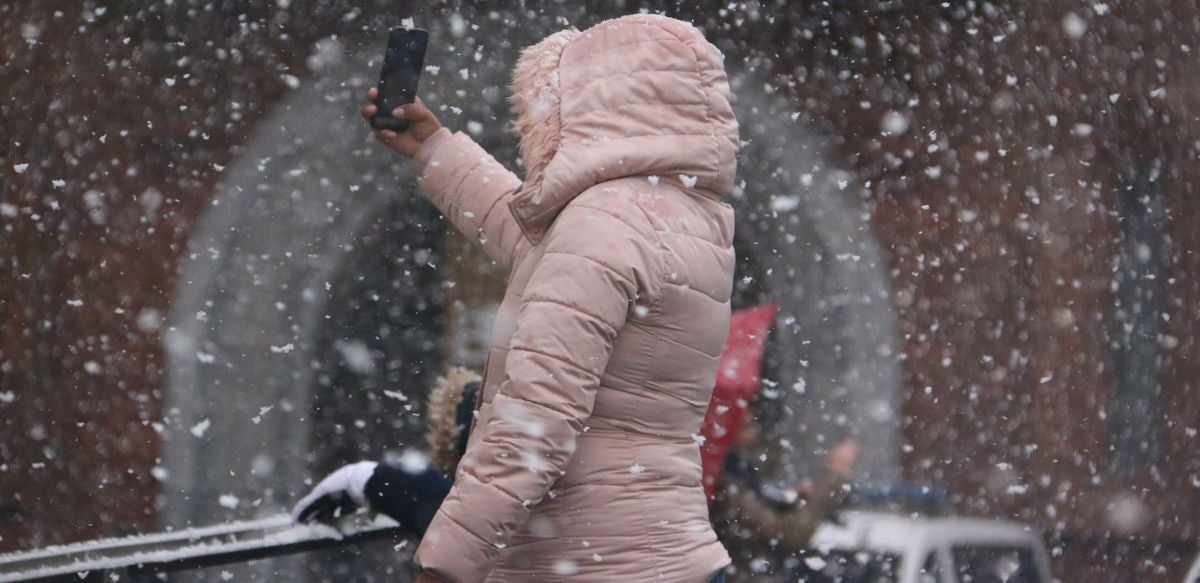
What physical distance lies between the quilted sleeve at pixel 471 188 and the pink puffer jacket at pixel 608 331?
0.39 meters

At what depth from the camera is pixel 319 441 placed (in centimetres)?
481

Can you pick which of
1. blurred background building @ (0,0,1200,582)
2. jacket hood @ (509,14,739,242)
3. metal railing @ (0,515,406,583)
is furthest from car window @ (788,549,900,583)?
jacket hood @ (509,14,739,242)

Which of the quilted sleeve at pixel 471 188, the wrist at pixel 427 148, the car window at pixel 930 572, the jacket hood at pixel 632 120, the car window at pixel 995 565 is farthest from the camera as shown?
the car window at pixel 995 565

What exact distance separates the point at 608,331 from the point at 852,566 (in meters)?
2.61

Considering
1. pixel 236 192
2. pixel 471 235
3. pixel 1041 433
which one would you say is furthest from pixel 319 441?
pixel 1041 433

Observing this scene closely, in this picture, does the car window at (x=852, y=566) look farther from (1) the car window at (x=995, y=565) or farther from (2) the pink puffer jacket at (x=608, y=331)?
(2) the pink puffer jacket at (x=608, y=331)

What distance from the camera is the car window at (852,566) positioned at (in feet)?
12.6

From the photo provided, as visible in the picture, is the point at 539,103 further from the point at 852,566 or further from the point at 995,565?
the point at 995,565

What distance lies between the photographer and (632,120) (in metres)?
1.81

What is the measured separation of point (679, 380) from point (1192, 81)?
375 cm

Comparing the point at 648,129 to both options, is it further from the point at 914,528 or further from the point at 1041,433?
the point at 1041,433

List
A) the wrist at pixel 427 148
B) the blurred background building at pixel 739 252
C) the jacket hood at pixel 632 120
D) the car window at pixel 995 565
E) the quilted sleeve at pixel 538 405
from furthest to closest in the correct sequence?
1. the blurred background building at pixel 739 252
2. the car window at pixel 995 565
3. the wrist at pixel 427 148
4. the jacket hood at pixel 632 120
5. the quilted sleeve at pixel 538 405

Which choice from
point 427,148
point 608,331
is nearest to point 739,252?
point 427,148

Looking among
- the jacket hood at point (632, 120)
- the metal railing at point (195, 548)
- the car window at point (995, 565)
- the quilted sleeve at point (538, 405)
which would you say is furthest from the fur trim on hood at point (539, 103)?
the car window at point (995, 565)
